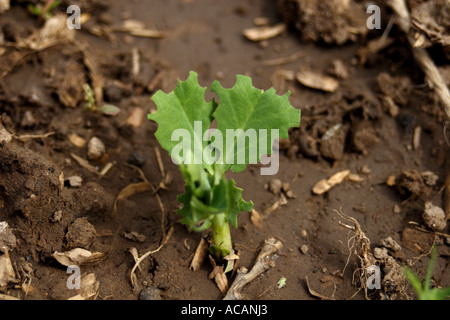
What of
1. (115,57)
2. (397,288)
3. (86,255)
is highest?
(115,57)

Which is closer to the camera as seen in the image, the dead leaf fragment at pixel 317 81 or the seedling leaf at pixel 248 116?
the seedling leaf at pixel 248 116

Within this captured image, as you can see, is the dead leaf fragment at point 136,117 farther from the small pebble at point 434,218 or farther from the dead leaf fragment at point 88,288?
the small pebble at point 434,218

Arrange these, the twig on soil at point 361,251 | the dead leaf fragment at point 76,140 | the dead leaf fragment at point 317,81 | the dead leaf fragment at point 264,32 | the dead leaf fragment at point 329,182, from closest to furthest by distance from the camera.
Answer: the twig on soil at point 361,251 → the dead leaf fragment at point 329,182 → the dead leaf fragment at point 76,140 → the dead leaf fragment at point 317,81 → the dead leaf fragment at point 264,32

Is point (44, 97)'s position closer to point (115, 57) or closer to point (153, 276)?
point (115, 57)

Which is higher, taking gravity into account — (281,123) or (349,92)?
(281,123)

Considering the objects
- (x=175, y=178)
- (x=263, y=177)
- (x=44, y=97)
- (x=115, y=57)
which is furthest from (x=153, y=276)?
(x=115, y=57)

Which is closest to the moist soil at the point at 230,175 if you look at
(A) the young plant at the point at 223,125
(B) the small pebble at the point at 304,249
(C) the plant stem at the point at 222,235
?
(B) the small pebble at the point at 304,249
